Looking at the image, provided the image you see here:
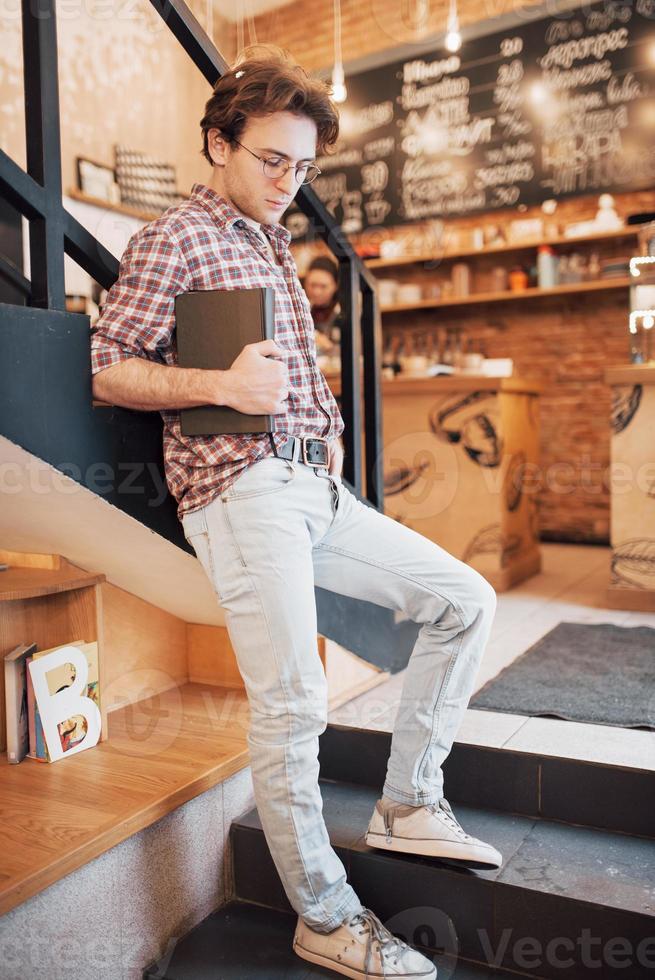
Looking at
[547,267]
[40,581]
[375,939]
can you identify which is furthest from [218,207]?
[547,267]

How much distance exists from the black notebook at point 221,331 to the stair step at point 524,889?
0.91 metres

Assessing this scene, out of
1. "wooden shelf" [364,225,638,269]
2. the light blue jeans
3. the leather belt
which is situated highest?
"wooden shelf" [364,225,638,269]

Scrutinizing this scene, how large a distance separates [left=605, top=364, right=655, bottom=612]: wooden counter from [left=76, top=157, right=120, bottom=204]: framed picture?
3137mm

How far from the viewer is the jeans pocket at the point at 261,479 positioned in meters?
Result: 1.45

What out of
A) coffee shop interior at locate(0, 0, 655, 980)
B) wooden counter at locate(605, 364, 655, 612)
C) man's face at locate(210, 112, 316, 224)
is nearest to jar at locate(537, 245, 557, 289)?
coffee shop interior at locate(0, 0, 655, 980)

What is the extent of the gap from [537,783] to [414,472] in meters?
2.21

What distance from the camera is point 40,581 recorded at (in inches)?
74.8

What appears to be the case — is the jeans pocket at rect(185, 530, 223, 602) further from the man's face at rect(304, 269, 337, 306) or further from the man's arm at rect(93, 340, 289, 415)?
the man's face at rect(304, 269, 337, 306)

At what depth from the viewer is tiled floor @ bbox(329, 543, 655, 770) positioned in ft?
6.11

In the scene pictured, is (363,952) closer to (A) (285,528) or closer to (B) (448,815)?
(B) (448,815)

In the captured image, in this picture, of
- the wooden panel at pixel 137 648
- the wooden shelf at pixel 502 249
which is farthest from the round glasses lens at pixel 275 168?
the wooden shelf at pixel 502 249

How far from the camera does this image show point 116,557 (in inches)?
77.3

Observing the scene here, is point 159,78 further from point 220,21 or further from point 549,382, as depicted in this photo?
point 549,382

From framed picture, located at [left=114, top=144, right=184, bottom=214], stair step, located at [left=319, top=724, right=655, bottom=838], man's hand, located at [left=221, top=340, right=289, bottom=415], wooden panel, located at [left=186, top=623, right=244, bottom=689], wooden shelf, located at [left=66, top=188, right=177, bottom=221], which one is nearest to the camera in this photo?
man's hand, located at [left=221, top=340, right=289, bottom=415]
